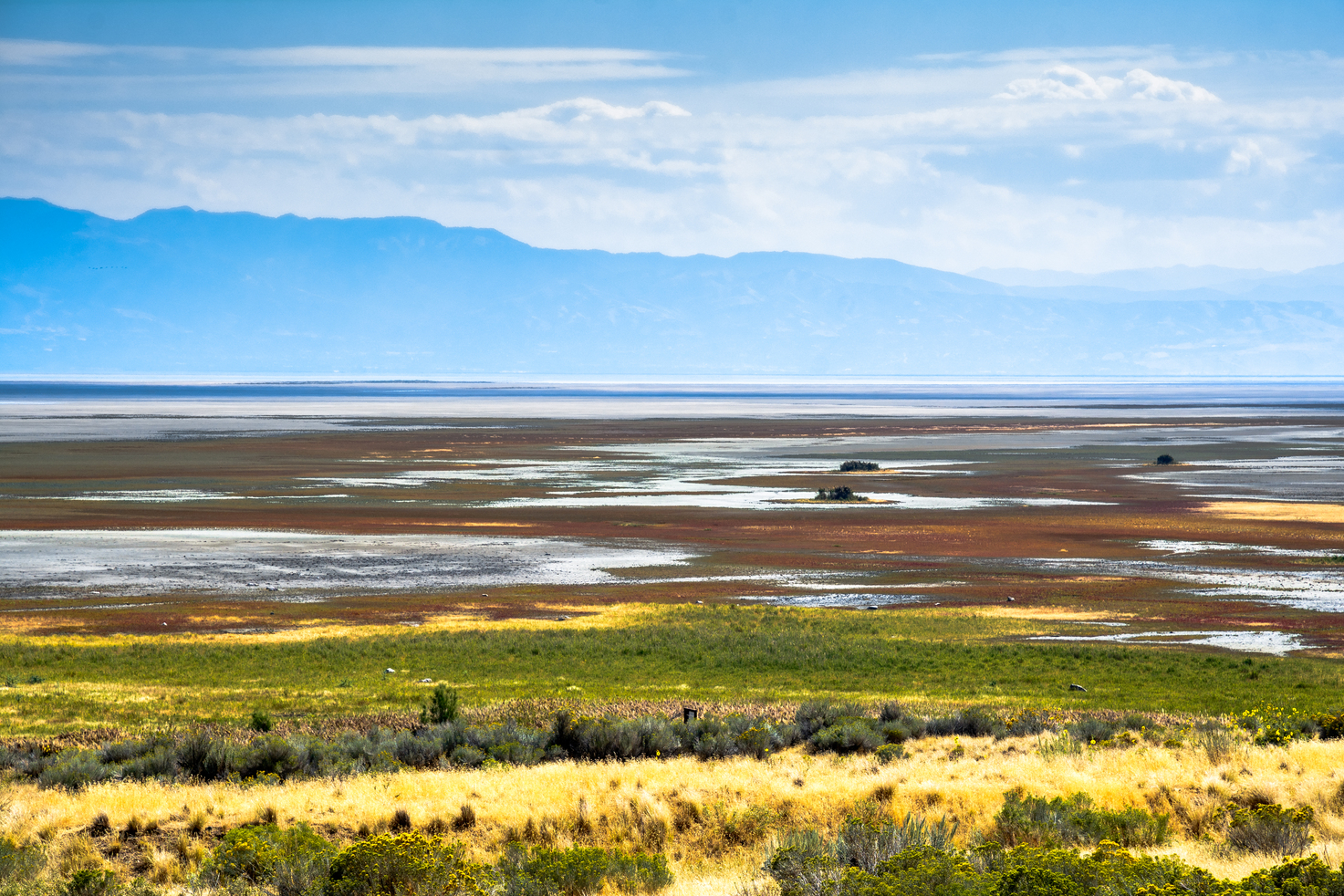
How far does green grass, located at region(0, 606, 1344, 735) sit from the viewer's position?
18797 millimetres

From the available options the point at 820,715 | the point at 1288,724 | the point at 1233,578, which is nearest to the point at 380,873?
the point at 820,715

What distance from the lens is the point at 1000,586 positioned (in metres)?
32.9

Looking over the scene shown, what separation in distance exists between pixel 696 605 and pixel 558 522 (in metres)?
17.1

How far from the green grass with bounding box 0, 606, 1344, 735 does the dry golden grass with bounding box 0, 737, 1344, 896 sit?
518 cm

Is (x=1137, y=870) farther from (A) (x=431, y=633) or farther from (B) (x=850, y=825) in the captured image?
(A) (x=431, y=633)

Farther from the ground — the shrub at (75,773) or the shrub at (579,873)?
the shrub at (579,873)

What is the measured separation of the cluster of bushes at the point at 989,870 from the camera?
843 centimetres

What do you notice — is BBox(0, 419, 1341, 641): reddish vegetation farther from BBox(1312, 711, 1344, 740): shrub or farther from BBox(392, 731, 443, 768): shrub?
BBox(392, 731, 443, 768): shrub

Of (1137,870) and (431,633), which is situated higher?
(1137,870)

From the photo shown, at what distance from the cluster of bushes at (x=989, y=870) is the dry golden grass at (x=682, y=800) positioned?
68 cm

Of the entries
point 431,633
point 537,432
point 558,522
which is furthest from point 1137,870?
point 537,432

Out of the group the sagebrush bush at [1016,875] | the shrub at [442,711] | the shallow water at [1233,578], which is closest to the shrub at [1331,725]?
the sagebrush bush at [1016,875]

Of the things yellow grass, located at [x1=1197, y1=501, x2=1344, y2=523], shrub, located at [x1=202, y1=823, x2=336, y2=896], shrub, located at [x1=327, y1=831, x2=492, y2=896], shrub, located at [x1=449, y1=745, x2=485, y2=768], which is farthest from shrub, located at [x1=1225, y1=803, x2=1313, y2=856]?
yellow grass, located at [x1=1197, y1=501, x2=1344, y2=523]

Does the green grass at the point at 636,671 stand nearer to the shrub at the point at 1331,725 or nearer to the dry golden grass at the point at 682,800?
the shrub at the point at 1331,725
